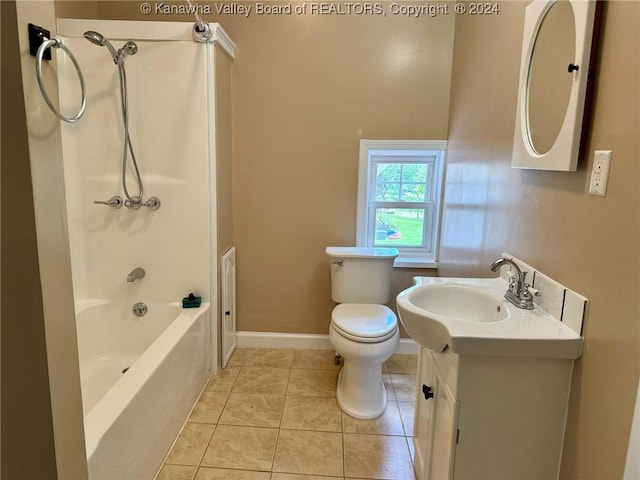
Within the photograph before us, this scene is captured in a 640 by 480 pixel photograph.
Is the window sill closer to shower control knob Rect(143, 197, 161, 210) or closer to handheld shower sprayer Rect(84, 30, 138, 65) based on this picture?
shower control knob Rect(143, 197, 161, 210)

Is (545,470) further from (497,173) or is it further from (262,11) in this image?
(262,11)

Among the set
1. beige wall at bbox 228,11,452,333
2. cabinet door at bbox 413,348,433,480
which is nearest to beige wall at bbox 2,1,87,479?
cabinet door at bbox 413,348,433,480

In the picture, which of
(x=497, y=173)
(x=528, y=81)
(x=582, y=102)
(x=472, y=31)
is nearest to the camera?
(x=582, y=102)

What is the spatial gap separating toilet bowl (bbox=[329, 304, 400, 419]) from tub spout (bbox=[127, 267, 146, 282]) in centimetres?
120

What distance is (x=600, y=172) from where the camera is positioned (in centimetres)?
104

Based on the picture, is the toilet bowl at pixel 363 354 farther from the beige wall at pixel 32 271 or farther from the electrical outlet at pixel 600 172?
the beige wall at pixel 32 271

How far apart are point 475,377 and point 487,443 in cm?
21

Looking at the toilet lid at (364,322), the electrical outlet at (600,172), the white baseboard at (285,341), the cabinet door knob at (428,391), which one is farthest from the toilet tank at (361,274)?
the electrical outlet at (600,172)

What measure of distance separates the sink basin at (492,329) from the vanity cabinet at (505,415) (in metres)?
0.04

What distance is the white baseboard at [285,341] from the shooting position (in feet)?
9.43

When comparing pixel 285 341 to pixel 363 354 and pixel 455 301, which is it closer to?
pixel 363 354

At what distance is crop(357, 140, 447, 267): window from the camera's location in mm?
2645

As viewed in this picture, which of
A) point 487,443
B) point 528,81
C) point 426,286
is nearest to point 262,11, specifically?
point 528,81

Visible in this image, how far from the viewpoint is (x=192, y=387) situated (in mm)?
2166
